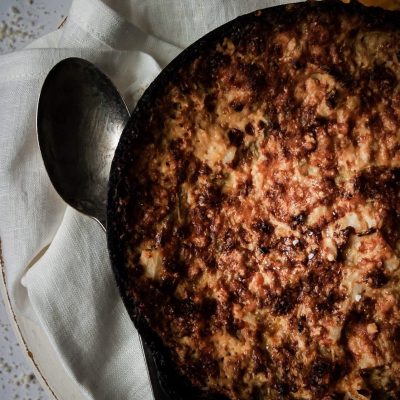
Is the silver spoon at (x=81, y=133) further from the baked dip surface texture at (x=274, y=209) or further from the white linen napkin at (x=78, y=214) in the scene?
the baked dip surface texture at (x=274, y=209)

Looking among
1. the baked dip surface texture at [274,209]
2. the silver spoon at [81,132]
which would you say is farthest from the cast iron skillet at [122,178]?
the silver spoon at [81,132]

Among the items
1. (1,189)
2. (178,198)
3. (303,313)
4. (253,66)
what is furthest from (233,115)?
(1,189)

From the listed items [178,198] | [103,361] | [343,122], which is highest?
[343,122]

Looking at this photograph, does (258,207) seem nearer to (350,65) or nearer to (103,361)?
(350,65)

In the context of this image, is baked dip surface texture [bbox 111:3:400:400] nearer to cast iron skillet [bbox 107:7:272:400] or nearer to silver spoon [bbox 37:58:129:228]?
cast iron skillet [bbox 107:7:272:400]

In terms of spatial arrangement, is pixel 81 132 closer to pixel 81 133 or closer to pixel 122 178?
pixel 81 133

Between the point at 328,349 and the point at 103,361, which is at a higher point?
the point at 328,349

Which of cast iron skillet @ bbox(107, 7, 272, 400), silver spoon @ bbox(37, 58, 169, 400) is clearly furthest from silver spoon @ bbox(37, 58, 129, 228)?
cast iron skillet @ bbox(107, 7, 272, 400)
